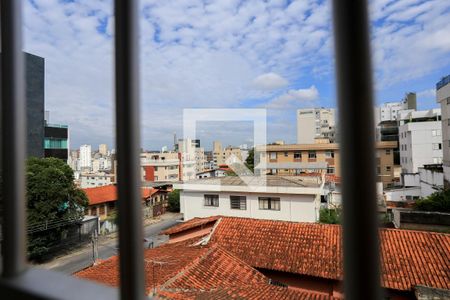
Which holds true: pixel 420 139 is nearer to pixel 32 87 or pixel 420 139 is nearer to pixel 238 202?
pixel 238 202

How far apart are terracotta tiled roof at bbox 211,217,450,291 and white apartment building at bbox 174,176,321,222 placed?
288 cm

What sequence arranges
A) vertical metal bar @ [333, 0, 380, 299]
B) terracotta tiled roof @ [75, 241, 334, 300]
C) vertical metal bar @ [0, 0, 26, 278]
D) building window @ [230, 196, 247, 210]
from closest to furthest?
vertical metal bar @ [333, 0, 380, 299]
vertical metal bar @ [0, 0, 26, 278]
terracotta tiled roof @ [75, 241, 334, 300]
building window @ [230, 196, 247, 210]

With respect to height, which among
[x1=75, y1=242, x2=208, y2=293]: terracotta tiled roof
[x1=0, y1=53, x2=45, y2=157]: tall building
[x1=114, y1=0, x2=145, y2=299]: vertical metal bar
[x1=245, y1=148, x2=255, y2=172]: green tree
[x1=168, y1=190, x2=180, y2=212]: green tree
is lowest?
[x1=168, y1=190, x2=180, y2=212]: green tree

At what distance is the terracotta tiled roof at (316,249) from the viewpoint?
386 centimetres

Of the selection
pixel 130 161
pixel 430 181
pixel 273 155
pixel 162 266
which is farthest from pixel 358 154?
pixel 430 181

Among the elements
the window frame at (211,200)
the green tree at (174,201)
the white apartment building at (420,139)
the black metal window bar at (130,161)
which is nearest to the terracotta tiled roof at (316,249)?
the black metal window bar at (130,161)

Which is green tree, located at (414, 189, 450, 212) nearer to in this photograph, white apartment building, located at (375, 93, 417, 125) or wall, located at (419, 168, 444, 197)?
wall, located at (419, 168, 444, 197)

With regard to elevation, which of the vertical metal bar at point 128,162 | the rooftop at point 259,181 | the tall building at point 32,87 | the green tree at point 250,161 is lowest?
the rooftop at point 259,181

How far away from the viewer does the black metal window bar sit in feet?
0.78

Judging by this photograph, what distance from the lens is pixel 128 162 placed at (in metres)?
0.36

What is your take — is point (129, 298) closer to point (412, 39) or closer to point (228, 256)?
point (412, 39)

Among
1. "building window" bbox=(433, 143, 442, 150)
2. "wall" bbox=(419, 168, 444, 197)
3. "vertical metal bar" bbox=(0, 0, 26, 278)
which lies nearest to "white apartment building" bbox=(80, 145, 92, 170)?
"vertical metal bar" bbox=(0, 0, 26, 278)

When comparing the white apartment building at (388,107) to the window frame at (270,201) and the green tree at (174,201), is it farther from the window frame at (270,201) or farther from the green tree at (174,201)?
the green tree at (174,201)

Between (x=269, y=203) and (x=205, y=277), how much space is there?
18.6 ft
